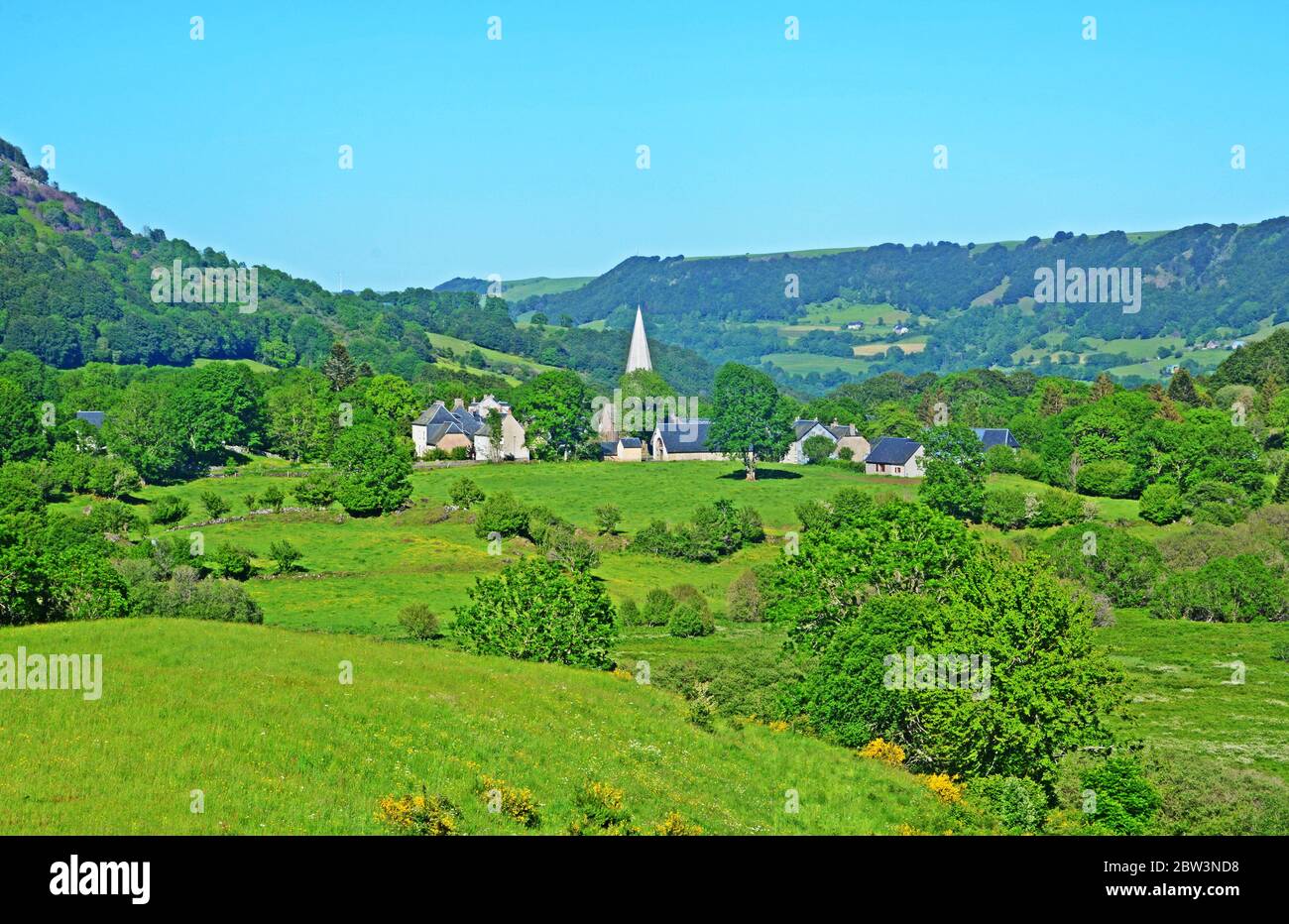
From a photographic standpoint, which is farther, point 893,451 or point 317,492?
point 893,451

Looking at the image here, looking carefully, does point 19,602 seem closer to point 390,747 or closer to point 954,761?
point 390,747

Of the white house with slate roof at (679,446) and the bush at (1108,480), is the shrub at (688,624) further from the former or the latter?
the white house with slate roof at (679,446)

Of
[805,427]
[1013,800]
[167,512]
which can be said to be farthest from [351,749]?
[805,427]

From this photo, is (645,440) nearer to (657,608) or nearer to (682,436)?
(682,436)

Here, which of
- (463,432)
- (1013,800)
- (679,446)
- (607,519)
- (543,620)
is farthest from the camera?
(679,446)

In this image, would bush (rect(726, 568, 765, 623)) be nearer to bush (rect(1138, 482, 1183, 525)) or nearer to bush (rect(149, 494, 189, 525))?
bush (rect(149, 494, 189, 525))

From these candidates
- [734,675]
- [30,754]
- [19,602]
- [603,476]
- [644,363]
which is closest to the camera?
[30,754]
